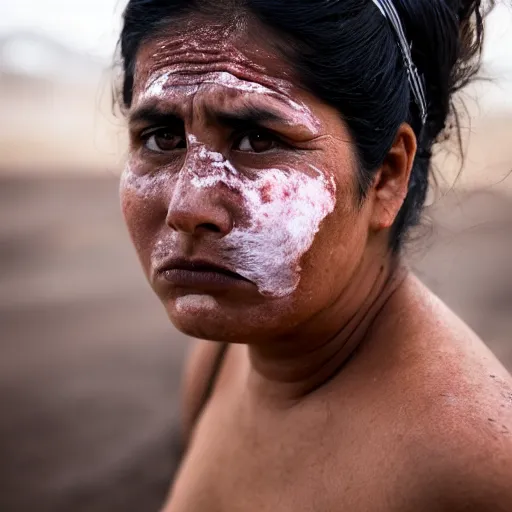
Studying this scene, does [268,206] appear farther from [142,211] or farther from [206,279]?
[142,211]

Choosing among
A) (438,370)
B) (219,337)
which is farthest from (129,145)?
(438,370)

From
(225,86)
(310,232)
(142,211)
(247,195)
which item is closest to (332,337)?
(310,232)

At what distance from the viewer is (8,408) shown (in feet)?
15.8

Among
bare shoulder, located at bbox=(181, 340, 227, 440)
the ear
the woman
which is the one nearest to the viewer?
the woman

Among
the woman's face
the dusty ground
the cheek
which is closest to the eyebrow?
the woman's face

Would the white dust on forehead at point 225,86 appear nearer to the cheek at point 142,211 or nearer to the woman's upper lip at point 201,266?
the cheek at point 142,211

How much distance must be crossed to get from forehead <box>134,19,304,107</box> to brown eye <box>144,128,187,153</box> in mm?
97

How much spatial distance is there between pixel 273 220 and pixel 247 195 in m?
0.08

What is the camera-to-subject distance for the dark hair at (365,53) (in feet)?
5.03

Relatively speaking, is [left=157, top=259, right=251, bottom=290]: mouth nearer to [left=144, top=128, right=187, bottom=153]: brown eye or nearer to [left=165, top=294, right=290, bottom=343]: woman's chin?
[left=165, top=294, right=290, bottom=343]: woman's chin

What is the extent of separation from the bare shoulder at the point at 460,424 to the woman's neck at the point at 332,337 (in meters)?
0.19

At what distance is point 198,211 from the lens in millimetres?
1465

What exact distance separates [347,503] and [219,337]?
0.44 meters

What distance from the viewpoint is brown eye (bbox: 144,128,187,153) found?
5.44 feet
